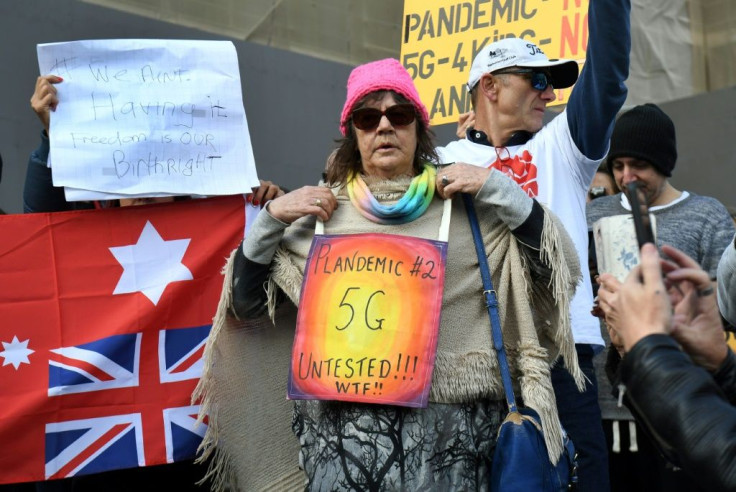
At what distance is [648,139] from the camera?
4746 millimetres

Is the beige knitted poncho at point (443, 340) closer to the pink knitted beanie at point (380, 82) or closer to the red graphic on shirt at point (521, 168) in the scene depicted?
the pink knitted beanie at point (380, 82)

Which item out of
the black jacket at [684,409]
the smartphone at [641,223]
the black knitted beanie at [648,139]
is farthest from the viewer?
the black knitted beanie at [648,139]

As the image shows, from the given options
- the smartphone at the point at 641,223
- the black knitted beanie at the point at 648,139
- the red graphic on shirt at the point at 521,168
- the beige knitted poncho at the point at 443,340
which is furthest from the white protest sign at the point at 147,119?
the smartphone at the point at 641,223

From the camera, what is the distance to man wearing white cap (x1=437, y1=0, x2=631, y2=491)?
3678 millimetres

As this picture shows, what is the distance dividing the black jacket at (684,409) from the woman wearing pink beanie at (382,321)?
4.36 feet

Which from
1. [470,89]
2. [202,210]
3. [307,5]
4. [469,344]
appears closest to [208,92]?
[202,210]

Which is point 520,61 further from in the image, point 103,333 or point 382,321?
point 103,333

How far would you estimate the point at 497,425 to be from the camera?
10.9ft

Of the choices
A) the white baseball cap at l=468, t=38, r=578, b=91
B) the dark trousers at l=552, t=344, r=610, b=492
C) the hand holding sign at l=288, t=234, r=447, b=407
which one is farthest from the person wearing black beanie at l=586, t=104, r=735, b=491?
the hand holding sign at l=288, t=234, r=447, b=407

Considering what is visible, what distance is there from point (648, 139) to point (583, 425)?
1465mm

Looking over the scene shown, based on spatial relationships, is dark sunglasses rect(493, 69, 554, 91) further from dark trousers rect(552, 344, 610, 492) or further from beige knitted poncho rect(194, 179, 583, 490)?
dark trousers rect(552, 344, 610, 492)

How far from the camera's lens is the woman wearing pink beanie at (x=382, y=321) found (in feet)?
10.8

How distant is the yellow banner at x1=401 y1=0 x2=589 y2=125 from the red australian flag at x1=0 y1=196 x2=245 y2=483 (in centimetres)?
172

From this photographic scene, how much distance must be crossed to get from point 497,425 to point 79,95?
2106 millimetres
